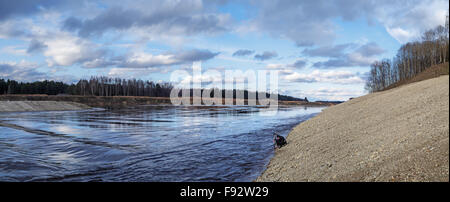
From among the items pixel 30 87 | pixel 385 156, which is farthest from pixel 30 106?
pixel 30 87

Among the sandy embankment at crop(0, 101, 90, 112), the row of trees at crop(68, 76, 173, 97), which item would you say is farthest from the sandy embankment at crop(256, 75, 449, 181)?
the row of trees at crop(68, 76, 173, 97)

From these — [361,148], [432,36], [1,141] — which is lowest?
[1,141]

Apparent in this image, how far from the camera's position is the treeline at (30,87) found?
142750 millimetres

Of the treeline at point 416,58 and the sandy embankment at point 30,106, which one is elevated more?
the treeline at point 416,58

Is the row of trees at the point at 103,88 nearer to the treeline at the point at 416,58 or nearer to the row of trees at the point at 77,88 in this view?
the row of trees at the point at 77,88

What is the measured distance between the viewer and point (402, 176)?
18.2 feet

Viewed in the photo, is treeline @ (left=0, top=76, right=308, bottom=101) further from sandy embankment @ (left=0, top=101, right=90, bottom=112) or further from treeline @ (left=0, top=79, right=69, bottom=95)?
sandy embankment @ (left=0, top=101, right=90, bottom=112)

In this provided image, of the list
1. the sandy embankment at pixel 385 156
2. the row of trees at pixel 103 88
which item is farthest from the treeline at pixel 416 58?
the row of trees at pixel 103 88

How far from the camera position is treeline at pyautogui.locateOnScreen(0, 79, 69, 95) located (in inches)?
5620

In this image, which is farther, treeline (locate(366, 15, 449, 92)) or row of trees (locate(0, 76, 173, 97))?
row of trees (locate(0, 76, 173, 97))

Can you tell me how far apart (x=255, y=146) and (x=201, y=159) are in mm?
4572

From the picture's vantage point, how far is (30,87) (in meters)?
152
